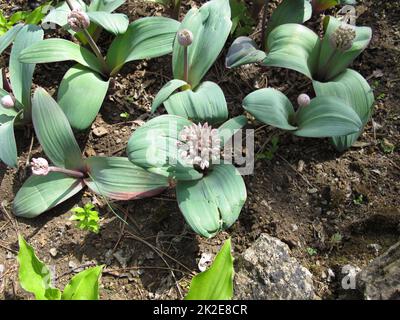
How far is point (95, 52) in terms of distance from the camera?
2.30 m

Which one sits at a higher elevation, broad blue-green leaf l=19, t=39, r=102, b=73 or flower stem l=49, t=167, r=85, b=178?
broad blue-green leaf l=19, t=39, r=102, b=73

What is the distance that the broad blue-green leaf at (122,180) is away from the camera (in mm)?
2047

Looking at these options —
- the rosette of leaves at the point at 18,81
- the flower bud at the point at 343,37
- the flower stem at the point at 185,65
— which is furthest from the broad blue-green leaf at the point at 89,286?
the flower bud at the point at 343,37

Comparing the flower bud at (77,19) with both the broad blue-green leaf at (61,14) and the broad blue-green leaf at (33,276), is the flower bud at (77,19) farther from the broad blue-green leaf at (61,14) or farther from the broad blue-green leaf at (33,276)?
the broad blue-green leaf at (33,276)

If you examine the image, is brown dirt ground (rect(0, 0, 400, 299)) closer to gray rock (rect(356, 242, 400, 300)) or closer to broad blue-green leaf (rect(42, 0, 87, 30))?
gray rock (rect(356, 242, 400, 300))

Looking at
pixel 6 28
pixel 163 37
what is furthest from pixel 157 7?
pixel 6 28

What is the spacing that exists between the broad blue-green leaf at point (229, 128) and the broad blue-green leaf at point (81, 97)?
60cm

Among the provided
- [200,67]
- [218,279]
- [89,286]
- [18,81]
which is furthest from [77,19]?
[218,279]

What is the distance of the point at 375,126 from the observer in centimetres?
227

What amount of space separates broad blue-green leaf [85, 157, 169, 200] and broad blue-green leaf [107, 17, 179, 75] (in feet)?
1.72

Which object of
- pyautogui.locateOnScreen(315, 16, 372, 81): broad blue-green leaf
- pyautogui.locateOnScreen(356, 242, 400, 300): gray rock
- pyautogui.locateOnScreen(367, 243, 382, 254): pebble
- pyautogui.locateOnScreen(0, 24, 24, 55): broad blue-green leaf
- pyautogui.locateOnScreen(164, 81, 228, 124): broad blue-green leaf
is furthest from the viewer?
pyautogui.locateOnScreen(0, 24, 24, 55): broad blue-green leaf

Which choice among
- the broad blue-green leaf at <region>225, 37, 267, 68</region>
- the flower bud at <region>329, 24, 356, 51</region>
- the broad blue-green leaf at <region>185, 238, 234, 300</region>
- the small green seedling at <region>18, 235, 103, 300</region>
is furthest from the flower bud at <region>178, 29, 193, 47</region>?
the small green seedling at <region>18, 235, 103, 300</region>

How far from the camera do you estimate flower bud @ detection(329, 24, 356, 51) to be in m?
2.07

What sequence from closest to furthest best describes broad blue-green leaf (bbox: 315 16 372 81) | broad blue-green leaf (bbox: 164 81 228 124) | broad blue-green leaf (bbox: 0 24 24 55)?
broad blue-green leaf (bbox: 164 81 228 124) < broad blue-green leaf (bbox: 315 16 372 81) < broad blue-green leaf (bbox: 0 24 24 55)
